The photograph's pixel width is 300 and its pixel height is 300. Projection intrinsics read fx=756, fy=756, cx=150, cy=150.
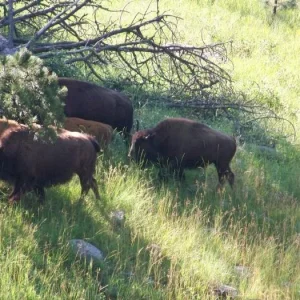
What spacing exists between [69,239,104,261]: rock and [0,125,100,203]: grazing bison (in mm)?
861

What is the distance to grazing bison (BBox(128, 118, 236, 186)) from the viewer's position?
34.0ft

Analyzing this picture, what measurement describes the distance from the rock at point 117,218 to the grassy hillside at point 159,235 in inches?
3.0

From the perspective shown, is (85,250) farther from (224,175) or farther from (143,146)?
(224,175)

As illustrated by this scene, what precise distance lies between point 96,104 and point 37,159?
309 cm

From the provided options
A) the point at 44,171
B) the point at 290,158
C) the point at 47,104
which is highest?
the point at 47,104

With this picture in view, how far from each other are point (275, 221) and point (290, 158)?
3487mm

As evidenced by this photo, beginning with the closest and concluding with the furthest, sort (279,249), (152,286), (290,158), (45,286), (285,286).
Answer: (45,286) < (152,286) < (285,286) < (279,249) < (290,158)

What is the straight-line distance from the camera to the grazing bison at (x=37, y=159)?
25.7 feet

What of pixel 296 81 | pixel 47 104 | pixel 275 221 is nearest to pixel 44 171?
pixel 47 104

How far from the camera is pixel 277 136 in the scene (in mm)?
14305

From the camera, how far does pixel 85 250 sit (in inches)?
288

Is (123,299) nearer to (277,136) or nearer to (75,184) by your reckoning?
(75,184)

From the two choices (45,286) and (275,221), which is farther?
(275,221)

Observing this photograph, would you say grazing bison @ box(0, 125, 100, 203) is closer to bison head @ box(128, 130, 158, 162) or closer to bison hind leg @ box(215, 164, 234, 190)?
bison head @ box(128, 130, 158, 162)
